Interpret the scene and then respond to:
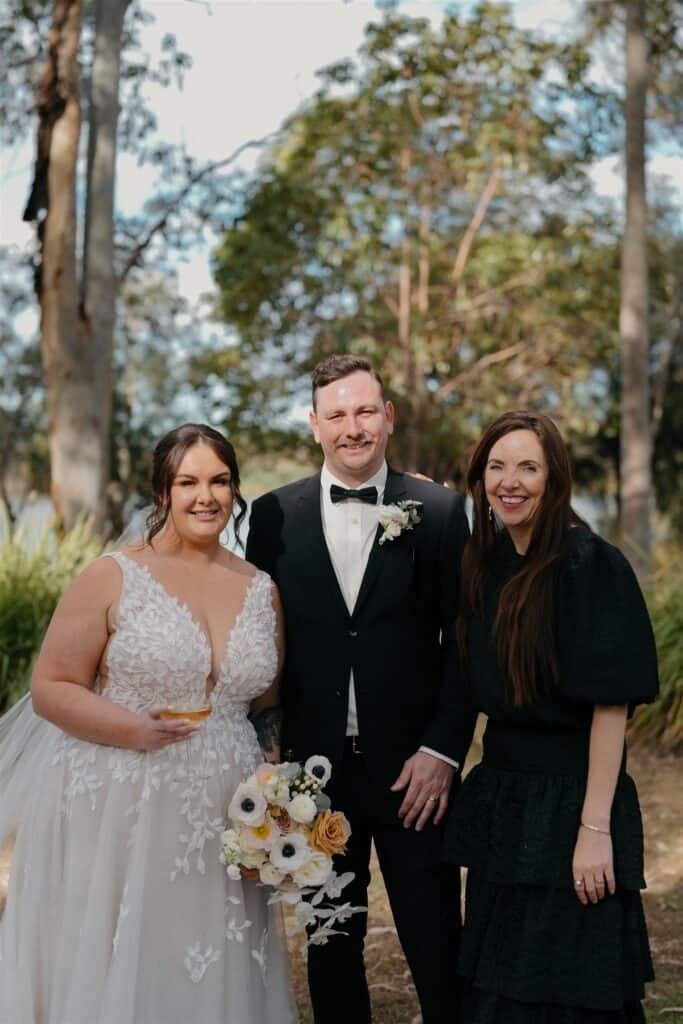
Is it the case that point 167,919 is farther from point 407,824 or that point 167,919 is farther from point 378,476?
point 378,476

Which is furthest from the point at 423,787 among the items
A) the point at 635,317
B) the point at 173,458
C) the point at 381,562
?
the point at 635,317

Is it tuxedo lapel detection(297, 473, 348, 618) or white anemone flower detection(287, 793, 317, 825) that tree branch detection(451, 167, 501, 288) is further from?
white anemone flower detection(287, 793, 317, 825)

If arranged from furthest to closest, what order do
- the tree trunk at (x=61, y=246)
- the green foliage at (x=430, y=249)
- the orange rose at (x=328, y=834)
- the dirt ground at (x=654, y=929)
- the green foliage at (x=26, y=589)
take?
the green foliage at (x=430, y=249) → the tree trunk at (x=61, y=246) → the green foliage at (x=26, y=589) → the dirt ground at (x=654, y=929) → the orange rose at (x=328, y=834)

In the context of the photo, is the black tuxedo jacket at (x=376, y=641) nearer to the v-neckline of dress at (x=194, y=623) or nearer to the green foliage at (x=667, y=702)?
the v-neckline of dress at (x=194, y=623)

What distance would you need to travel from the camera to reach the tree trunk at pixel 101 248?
11031 millimetres

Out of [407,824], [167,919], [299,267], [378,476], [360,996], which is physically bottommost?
[360,996]

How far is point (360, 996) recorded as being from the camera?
3771mm

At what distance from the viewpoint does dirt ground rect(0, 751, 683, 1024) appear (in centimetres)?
464

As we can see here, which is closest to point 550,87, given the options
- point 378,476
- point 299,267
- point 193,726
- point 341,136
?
point 341,136

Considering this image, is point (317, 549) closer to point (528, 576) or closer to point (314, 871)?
point (528, 576)

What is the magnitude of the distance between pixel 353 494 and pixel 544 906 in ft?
4.47

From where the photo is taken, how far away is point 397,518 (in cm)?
361

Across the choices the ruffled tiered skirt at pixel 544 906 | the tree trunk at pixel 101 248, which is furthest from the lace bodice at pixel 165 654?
the tree trunk at pixel 101 248

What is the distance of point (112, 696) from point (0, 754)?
585 mm
